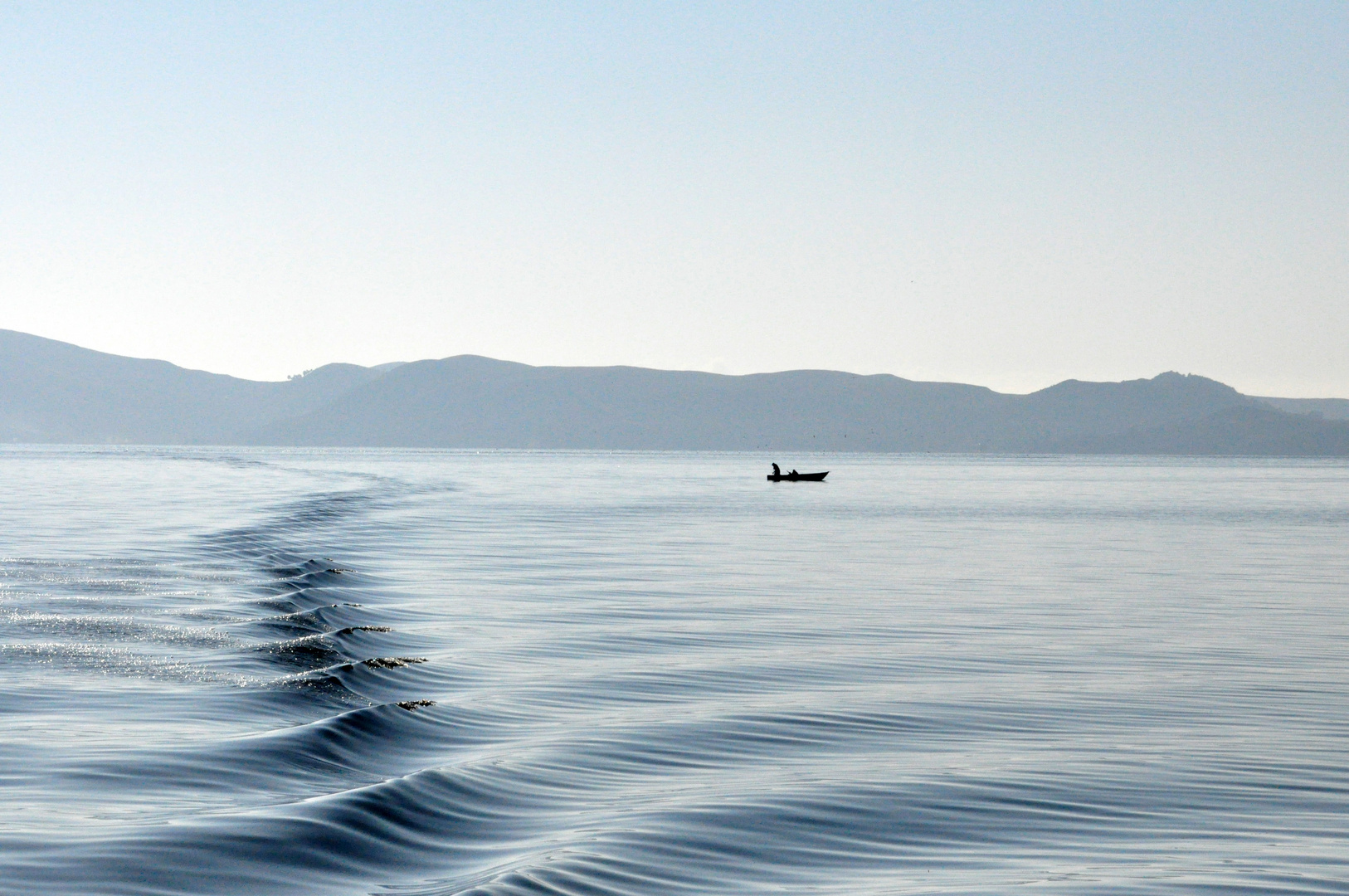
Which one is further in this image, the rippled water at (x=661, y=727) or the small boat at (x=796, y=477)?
the small boat at (x=796, y=477)

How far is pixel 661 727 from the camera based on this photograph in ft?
54.0

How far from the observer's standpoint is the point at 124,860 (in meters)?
10.1

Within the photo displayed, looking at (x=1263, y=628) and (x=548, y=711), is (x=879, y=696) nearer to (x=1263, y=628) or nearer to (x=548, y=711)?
(x=548, y=711)

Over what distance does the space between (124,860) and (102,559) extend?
103 feet

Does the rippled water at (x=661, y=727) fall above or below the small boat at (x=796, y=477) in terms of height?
below

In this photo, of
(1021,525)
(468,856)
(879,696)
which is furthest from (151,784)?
(1021,525)

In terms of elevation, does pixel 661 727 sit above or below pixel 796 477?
below

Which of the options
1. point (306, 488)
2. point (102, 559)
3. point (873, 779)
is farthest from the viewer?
point (306, 488)

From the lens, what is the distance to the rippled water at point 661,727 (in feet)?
34.5

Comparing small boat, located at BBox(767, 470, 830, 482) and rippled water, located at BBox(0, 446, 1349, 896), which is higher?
small boat, located at BBox(767, 470, 830, 482)

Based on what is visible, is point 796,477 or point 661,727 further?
→ point 796,477

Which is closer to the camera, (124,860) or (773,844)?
(124,860)

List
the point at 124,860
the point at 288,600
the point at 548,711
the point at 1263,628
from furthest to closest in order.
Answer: the point at 288,600 < the point at 1263,628 < the point at 548,711 < the point at 124,860

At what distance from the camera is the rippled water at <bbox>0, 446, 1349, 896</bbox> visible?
1052 centimetres
